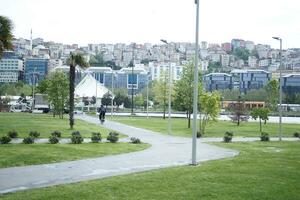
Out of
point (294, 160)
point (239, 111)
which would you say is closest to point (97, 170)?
point (294, 160)

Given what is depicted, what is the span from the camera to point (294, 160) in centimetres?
1844

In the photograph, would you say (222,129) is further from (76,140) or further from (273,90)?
(273,90)

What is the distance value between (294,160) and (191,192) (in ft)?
27.8

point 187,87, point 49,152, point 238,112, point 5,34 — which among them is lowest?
point 49,152

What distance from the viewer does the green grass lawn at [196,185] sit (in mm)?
10828

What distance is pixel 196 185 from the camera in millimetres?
12250

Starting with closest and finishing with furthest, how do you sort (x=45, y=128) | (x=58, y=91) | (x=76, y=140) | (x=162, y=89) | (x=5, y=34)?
(x=5, y=34) → (x=76, y=140) → (x=45, y=128) → (x=58, y=91) → (x=162, y=89)

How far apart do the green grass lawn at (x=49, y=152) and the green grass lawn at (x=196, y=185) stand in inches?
170

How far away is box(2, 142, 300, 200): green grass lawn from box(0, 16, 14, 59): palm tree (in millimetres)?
11897

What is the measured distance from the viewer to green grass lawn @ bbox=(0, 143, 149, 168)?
646 inches

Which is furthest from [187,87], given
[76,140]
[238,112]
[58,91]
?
[76,140]

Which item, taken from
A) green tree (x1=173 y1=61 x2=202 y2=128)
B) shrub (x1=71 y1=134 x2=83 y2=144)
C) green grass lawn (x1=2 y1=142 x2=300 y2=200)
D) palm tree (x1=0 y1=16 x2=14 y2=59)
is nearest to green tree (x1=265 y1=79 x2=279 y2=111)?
green tree (x1=173 y1=61 x2=202 y2=128)

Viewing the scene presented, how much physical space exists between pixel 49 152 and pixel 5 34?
23.6 ft

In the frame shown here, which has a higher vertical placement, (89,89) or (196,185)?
(89,89)
